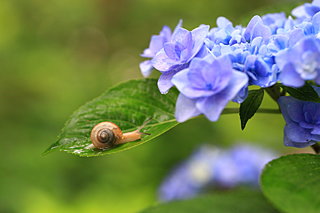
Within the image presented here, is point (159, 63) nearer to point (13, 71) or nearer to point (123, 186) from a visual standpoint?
point (123, 186)

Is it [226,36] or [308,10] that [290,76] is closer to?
[226,36]

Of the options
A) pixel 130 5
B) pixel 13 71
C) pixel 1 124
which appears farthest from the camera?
pixel 130 5

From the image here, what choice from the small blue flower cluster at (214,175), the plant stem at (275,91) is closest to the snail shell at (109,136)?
the plant stem at (275,91)

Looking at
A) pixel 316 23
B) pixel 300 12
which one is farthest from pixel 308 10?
pixel 316 23

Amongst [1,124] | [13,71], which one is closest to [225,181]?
[1,124]

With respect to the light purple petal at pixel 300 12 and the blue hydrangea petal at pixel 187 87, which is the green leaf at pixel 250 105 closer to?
the blue hydrangea petal at pixel 187 87

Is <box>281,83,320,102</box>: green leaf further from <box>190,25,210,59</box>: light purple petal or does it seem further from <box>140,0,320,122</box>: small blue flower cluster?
<box>190,25,210,59</box>: light purple petal
